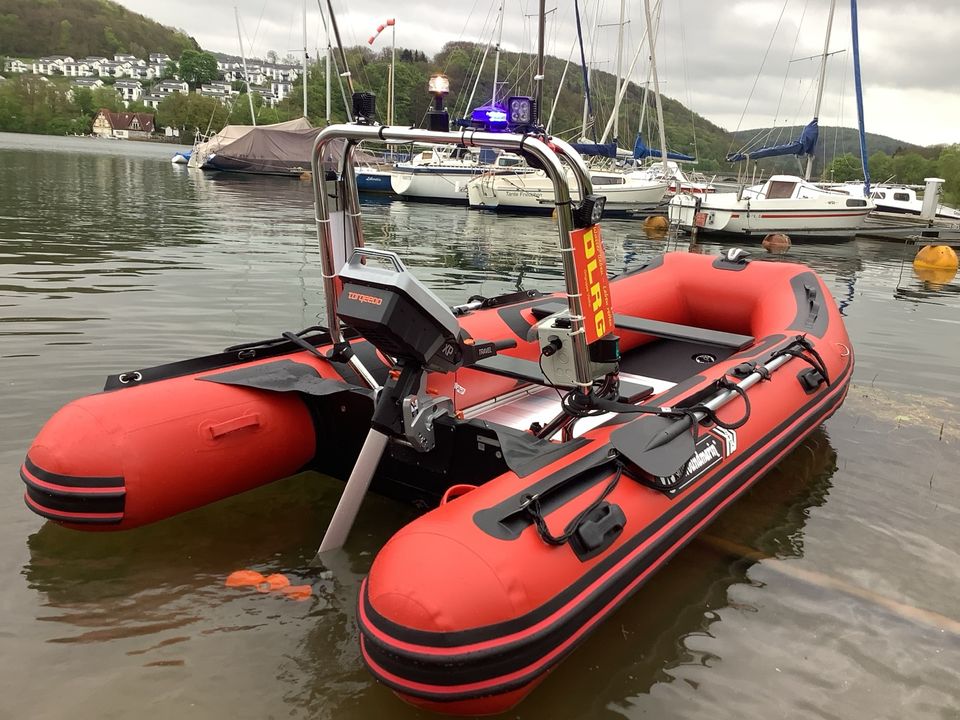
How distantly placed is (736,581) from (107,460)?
272 centimetres

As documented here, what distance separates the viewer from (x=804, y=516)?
3.81m

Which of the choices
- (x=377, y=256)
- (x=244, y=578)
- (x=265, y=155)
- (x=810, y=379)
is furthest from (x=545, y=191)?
(x=244, y=578)

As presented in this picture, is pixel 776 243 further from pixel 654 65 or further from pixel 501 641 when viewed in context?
pixel 501 641

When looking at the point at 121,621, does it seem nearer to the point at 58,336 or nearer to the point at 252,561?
the point at 252,561

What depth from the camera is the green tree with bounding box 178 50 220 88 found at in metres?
125

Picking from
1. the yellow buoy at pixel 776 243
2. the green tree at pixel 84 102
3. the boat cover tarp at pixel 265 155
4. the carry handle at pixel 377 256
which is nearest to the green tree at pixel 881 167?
the boat cover tarp at pixel 265 155

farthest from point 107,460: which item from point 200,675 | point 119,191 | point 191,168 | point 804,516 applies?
point 191,168

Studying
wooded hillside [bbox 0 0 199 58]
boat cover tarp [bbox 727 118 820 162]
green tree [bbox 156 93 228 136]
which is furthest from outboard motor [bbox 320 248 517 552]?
wooded hillside [bbox 0 0 199 58]

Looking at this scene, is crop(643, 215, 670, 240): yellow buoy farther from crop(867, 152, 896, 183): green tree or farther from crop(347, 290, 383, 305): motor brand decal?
crop(867, 152, 896, 183): green tree

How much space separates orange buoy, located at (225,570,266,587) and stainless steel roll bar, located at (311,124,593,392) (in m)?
0.92

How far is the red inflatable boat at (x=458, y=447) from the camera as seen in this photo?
2.06 m

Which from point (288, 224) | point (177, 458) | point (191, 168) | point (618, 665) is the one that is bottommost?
point (618, 665)

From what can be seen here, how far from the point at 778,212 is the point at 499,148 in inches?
708

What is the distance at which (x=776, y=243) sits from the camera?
16938 mm
